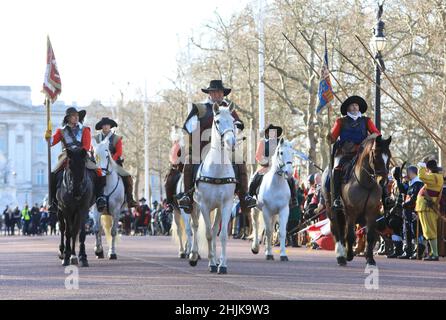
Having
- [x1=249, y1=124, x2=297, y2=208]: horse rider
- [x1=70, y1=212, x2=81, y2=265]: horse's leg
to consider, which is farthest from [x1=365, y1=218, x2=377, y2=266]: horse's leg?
[x1=249, y1=124, x2=297, y2=208]: horse rider

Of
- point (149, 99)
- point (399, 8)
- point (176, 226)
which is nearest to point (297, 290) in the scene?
point (176, 226)

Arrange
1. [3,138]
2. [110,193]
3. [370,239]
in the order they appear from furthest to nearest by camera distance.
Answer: [3,138] < [110,193] < [370,239]

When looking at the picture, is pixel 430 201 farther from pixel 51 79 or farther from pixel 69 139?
pixel 51 79

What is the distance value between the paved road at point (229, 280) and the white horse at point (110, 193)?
1.05 m

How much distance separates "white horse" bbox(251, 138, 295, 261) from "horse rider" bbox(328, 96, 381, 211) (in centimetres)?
286

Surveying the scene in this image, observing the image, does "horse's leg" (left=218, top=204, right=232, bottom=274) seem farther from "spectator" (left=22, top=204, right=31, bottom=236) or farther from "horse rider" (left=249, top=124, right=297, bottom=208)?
"spectator" (left=22, top=204, right=31, bottom=236)

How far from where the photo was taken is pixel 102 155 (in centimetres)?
2391

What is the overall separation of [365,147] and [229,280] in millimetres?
4000

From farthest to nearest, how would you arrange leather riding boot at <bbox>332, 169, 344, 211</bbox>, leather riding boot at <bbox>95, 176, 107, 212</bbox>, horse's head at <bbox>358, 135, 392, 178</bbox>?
leather riding boot at <bbox>95, 176, 107, 212</bbox> → leather riding boot at <bbox>332, 169, 344, 211</bbox> → horse's head at <bbox>358, 135, 392, 178</bbox>

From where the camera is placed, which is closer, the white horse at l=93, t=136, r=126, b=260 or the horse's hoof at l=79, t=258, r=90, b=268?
the horse's hoof at l=79, t=258, r=90, b=268

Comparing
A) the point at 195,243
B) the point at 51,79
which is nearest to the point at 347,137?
the point at 195,243

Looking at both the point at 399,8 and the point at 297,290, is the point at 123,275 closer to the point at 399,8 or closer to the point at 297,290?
the point at 297,290

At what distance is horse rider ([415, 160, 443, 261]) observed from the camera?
2480 cm

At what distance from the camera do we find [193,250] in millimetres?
20359
